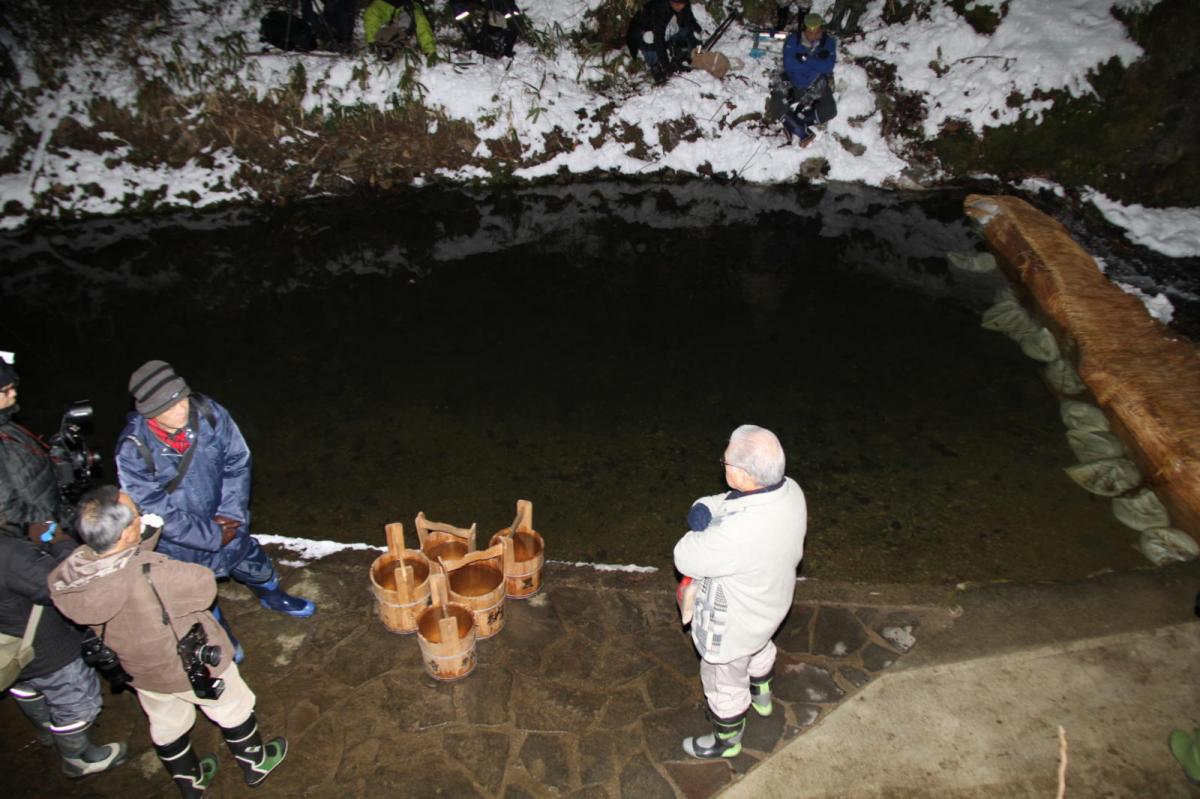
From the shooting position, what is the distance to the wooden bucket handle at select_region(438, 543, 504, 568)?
14.5 feet

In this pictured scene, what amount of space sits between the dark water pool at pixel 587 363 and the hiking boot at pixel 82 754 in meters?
2.27

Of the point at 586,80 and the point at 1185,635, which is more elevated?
the point at 586,80

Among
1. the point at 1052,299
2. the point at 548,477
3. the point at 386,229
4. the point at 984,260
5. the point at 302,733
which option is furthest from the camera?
the point at 386,229

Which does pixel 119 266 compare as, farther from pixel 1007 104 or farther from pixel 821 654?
pixel 1007 104

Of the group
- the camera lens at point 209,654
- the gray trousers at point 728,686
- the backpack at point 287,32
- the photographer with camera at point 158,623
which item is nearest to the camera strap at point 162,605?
the photographer with camera at point 158,623

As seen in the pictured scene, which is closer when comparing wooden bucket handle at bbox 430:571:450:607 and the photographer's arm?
the photographer's arm

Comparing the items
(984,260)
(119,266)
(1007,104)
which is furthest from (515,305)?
(1007,104)

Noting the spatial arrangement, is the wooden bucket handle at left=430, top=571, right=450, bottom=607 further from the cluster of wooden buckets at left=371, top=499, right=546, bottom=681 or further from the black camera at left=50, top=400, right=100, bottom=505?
the black camera at left=50, top=400, right=100, bottom=505

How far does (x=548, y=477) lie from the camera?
21.7 ft

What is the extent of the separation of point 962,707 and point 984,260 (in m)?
7.67

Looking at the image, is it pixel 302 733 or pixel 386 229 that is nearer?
pixel 302 733

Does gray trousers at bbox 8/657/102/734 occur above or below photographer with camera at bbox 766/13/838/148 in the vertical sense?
below

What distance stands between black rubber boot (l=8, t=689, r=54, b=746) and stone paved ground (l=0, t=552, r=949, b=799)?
175 millimetres

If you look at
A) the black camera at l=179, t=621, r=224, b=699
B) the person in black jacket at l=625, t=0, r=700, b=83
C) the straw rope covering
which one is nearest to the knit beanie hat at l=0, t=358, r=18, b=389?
the black camera at l=179, t=621, r=224, b=699
